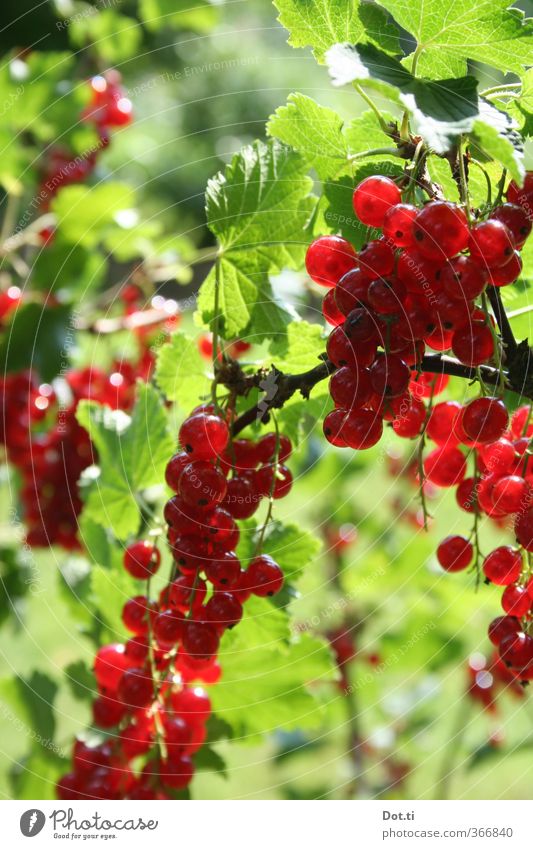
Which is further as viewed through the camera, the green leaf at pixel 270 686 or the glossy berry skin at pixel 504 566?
the green leaf at pixel 270 686

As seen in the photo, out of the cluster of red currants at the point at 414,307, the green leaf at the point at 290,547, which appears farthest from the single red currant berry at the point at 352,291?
the green leaf at the point at 290,547

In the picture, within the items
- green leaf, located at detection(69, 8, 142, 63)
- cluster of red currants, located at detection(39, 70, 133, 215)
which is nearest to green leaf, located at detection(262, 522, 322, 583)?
cluster of red currants, located at detection(39, 70, 133, 215)

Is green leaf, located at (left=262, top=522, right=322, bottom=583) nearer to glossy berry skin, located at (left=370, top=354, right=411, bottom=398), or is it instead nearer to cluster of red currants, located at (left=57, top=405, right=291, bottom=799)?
cluster of red currants, located at (left=57, top=405, right=291, bottom=799)

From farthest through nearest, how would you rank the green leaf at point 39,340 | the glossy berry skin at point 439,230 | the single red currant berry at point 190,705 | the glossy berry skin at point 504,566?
the green leaf at point 39,340 < the single red currant berry at point 190,705 < the glossy berry skin at point 504,566 < the glossy berry skin at point 439,230

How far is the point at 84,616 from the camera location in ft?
2.42

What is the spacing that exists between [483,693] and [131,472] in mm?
805

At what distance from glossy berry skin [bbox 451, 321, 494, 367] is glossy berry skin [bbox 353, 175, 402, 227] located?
75mm

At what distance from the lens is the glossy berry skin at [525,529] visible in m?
0.45

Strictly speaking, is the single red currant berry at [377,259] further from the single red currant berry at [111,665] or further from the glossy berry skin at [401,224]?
the single red currant berry at [111,665]

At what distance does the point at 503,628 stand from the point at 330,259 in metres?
0.23

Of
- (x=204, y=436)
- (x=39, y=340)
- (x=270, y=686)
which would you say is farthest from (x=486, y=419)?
(x=39, y=340)

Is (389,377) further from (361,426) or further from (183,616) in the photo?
(183,616)
